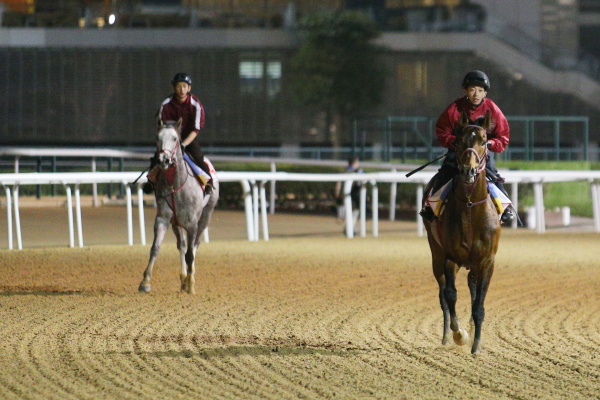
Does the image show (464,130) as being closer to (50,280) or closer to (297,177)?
(50,280)

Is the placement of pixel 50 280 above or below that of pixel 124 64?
below

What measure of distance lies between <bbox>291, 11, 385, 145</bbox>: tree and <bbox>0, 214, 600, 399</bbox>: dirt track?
26819 mm

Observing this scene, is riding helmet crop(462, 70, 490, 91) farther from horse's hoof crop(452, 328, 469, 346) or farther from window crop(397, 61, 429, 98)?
window crop(397, 61, 429, 98)

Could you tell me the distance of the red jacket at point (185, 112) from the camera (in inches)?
391

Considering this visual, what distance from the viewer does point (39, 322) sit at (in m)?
7.84

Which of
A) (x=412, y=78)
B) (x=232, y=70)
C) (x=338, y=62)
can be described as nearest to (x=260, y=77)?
(x=232, y=70)

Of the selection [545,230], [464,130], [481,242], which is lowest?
[545,230]

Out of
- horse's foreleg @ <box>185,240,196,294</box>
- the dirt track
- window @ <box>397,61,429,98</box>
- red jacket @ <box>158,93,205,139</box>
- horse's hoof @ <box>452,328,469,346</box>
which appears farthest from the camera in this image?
window @ <box>397,61,429,98</box>

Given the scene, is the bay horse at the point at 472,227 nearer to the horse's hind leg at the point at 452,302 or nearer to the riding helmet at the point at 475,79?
the horse's hind leg at the point at 452,302

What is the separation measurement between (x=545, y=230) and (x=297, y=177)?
179 inches

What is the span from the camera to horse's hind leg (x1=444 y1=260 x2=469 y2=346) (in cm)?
684

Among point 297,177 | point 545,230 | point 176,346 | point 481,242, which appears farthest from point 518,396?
point 545,230

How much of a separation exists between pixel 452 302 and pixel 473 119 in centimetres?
121

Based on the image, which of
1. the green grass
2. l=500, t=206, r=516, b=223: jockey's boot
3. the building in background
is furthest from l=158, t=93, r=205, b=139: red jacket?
the building in background
